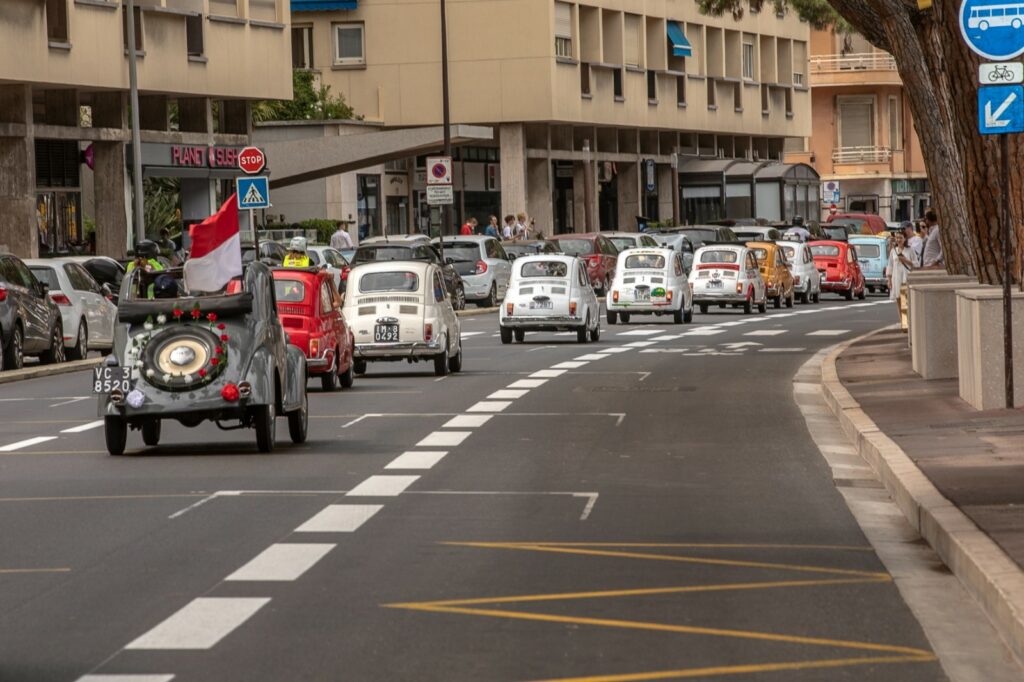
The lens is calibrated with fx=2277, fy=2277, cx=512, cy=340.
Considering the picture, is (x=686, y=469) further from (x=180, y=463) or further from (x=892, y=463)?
(x=180, y=463)

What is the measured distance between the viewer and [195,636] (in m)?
9.27

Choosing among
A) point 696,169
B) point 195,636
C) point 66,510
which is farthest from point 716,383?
point 696,169

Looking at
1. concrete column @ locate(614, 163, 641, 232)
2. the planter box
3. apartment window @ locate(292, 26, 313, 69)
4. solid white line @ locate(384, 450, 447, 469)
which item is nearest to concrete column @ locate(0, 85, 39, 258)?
apartment window @ locate(292, 26, 313, 69)

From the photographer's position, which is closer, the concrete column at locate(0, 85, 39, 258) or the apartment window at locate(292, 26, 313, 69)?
the concrete column at locate(0, 85, 39, 258)

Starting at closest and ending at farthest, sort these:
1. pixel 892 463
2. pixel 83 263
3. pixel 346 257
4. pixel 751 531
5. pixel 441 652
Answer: pixel 441 652
pixel 751 531
pixel 892 463
pixel 83 263
pixel 346 257

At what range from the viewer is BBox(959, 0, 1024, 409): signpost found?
17.4m

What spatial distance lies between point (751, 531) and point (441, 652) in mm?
4296

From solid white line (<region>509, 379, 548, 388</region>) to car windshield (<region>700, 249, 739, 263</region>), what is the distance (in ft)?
70.7

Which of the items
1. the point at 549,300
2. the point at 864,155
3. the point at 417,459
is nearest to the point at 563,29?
the point at 864,155

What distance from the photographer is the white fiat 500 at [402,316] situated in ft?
93.7

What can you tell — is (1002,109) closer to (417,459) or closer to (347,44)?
(417,459)

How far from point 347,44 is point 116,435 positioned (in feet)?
192

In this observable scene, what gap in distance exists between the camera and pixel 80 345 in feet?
111

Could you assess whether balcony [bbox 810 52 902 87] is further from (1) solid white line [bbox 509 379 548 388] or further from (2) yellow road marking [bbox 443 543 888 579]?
→ (2) yellow road marking [bbox 443 543 888 579]
